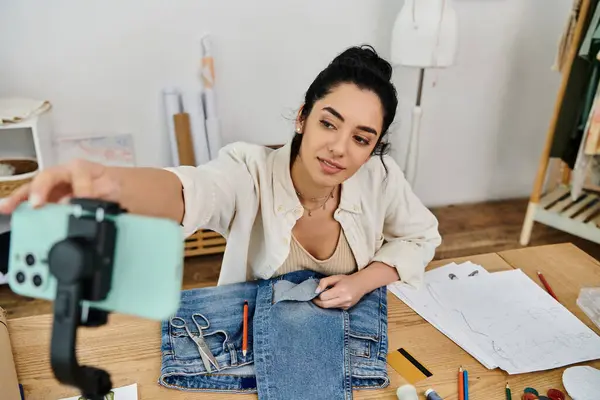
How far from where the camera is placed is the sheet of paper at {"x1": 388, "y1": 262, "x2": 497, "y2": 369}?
2.75 ft

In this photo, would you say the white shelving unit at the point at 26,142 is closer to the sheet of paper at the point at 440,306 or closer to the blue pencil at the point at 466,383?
the sheet of paper at the point at 440,306

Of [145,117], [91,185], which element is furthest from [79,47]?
[91,185]

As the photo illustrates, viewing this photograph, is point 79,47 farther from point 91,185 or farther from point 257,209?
point 91,185

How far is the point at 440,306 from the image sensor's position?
0.95 m

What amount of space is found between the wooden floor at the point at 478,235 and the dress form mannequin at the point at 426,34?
865mm

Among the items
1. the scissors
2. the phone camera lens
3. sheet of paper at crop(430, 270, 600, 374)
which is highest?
the phone camera lens

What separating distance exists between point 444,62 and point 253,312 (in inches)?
52.6

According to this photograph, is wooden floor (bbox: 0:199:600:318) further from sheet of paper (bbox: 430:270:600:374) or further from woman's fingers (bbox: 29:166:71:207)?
woman's fingers (bbox: 29:166:71:207)

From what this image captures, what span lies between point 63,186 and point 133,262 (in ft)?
0.43

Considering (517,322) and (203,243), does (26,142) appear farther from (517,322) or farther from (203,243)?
(517,322)

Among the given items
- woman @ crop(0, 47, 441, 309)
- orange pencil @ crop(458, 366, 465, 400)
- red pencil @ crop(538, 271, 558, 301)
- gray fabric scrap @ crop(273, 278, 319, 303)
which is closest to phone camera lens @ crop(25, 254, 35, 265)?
woman @ crop(0, 47, 441, 309)

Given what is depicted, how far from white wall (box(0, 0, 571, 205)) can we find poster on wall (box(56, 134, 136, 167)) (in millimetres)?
38

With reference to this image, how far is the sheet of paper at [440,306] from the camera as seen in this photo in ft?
2.75

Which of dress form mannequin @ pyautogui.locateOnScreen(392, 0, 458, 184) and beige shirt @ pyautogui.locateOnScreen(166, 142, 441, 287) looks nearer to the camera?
beige shirt @ pyautogui.locateOnScreen(166, 142, 441, 287)
